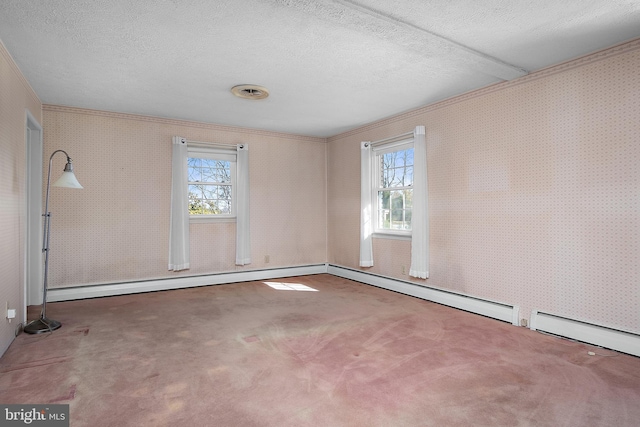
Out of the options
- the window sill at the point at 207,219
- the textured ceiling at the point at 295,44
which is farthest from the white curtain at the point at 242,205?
the textured ceiling at the point at 295,44

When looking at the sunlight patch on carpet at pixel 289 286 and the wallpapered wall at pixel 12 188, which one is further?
the sunlight patch on carpet at pixel 289 286

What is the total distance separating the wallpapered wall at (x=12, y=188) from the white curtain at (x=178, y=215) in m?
1.83

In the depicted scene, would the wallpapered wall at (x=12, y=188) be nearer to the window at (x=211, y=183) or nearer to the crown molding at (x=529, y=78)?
the window at (x=211, y=183)

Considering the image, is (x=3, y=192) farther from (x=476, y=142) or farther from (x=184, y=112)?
(x=476, y=142)

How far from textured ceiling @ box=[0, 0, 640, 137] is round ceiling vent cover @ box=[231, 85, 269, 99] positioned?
4.0 inches

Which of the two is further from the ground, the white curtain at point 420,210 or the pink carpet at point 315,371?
the white curtain at point 420,210

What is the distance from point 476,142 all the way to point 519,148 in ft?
1.73

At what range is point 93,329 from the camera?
3.50 metres

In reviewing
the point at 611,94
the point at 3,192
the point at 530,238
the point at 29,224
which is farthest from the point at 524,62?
the point at 29,224

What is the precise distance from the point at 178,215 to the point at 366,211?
286cm
